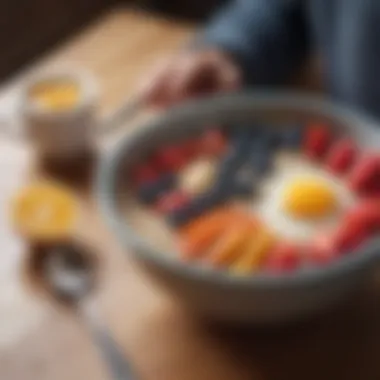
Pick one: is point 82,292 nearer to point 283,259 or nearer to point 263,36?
point 283,259

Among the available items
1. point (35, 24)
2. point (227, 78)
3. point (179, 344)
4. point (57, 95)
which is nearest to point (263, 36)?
point (227, 78)

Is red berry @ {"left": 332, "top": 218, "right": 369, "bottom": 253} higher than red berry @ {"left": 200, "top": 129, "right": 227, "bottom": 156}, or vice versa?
red berry @ {"left": 200, "top": 129, "right": 227, "bottom": 156}

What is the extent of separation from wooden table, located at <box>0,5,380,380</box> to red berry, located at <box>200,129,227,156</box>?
13 cm

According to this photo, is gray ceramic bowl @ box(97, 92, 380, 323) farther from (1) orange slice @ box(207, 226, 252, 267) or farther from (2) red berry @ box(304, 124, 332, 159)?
(2) red berry @ box(304, 124, 332, 159)

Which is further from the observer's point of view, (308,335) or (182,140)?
(182,140)

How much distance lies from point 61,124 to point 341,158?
28 centimetres

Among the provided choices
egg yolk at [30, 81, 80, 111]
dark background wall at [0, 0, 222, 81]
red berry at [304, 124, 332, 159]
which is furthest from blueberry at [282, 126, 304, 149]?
dark background wall at [0, 0, 222, 81]

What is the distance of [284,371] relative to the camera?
703 millimetres

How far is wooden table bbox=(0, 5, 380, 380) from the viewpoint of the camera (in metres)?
0.70

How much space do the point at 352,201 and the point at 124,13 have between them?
557 millimetres

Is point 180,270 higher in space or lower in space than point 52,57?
lower

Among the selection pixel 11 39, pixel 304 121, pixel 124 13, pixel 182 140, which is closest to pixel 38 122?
pixel 182 140

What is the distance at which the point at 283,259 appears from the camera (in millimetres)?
706

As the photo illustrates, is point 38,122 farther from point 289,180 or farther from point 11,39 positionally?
point 11,39
